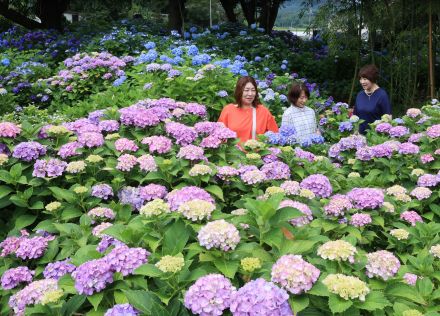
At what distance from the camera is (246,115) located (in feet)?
14.6

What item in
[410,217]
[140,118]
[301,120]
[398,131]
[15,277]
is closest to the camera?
[15,277]

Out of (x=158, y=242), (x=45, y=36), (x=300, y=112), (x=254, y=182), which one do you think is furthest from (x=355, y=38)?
(x=158, y=242)

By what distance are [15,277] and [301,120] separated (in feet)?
10.7

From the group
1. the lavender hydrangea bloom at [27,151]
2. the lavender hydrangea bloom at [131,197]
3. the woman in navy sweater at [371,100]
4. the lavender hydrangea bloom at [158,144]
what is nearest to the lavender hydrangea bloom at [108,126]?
the lavender hydrangea bloom at [158,144]

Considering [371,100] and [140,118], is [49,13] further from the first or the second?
[140,118]

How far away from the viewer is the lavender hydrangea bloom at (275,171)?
253cm

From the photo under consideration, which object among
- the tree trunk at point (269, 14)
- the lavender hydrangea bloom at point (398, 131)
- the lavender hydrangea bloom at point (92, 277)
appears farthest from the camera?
the tree trunk at point (269, 14)

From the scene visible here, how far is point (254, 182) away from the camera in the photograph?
2.37 meters

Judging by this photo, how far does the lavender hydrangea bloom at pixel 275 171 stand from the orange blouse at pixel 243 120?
1.80 m

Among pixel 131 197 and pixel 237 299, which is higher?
pixel 237 299

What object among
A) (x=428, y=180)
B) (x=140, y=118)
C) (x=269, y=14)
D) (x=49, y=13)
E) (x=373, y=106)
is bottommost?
(x=373, y=106)

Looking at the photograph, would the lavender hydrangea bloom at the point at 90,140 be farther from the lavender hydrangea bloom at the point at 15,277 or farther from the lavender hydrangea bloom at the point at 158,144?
the lavender hydrangea bloom at the point at 15,277

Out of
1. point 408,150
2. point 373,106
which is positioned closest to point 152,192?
point 408,150

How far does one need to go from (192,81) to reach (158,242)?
352 centimetres
